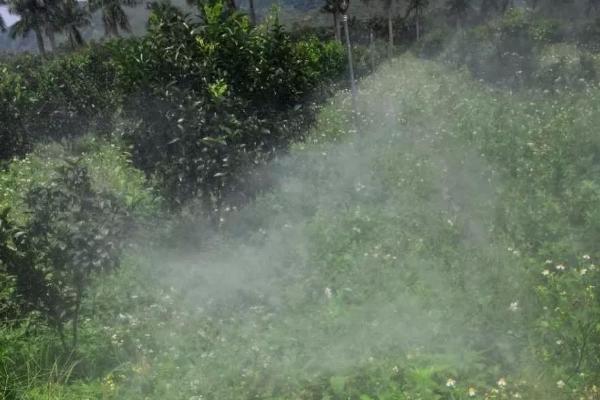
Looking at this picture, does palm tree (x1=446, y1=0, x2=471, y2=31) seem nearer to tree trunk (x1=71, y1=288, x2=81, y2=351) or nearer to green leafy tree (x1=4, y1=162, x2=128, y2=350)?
green leafy tree (x1=4, y1=162, x2=128, y2=350)

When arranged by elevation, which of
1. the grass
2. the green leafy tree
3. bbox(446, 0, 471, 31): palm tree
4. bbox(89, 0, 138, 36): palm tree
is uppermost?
bbox(89, 0, 138, 36): palm tree

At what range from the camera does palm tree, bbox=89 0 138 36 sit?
111 feet

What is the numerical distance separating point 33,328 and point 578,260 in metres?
6.51

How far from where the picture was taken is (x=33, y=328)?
19.7 ft

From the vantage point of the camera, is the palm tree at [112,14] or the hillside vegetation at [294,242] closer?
the hillside vegetation at [294,242]

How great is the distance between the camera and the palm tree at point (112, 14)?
3388 centimetres

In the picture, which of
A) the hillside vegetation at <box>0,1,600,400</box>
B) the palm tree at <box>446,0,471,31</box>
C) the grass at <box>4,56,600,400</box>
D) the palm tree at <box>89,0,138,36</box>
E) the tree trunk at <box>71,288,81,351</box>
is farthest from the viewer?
the palm tree at <box>446,0,471,31</box>

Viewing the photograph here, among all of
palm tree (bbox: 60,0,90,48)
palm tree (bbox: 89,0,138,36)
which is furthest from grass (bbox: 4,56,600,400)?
palm tree (bbox: 60,0,90,48)

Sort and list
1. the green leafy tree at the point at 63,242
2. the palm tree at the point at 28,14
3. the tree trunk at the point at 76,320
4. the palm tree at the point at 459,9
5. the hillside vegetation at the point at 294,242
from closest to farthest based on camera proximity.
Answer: the hillside vegetation at the point at 294,242 < the green leafy tree at the point at 63,242 < the tree trunk at the point at 76,320 < the palm tree at the point at 28,14 < the palm tree at the point at 459,9

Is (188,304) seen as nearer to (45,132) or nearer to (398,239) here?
(398,239)

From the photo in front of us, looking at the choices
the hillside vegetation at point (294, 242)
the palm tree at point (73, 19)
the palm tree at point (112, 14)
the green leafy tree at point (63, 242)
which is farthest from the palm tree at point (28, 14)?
the green leafy tree at point (63, 242)

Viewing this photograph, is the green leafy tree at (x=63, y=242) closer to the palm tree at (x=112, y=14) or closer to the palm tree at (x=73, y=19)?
the palm tree at (x=112, y=14)

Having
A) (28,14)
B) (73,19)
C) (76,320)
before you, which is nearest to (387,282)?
(76,320)

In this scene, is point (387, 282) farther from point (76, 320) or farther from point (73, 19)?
point (73, 19)
